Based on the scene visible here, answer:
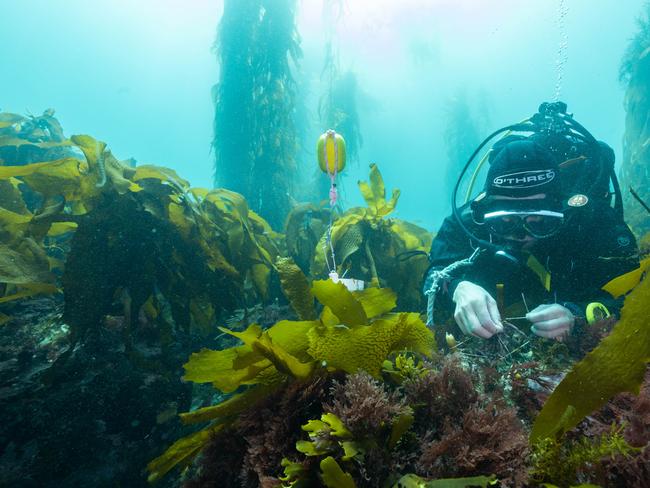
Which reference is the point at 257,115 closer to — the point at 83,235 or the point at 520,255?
the point at 83,235

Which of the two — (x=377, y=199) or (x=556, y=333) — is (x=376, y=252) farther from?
(x=556, y=333)

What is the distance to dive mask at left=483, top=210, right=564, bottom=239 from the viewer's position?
2279mm

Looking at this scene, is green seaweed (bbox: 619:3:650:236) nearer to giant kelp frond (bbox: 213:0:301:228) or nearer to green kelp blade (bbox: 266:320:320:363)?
giant kelp frond (bbox: 213:0:301:228)

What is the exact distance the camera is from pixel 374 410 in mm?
788

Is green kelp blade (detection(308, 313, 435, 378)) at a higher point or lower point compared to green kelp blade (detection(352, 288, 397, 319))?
lower

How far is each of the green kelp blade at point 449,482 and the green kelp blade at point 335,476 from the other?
4.8 inches

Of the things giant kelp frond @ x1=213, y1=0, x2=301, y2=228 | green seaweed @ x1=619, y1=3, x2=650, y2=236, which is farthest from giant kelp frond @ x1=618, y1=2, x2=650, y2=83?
giant kelp frond @ x1=213, y1=0, x2=301, y2=228

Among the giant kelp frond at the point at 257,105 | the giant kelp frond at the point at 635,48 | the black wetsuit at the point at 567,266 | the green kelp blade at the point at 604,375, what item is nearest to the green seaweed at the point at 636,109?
the giant kelp frond at the point at 635,48

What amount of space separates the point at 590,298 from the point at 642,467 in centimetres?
218

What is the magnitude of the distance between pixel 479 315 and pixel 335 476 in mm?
1253

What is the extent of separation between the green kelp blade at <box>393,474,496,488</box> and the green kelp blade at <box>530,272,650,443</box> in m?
0.22

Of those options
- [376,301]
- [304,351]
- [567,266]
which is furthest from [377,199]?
[304,351]

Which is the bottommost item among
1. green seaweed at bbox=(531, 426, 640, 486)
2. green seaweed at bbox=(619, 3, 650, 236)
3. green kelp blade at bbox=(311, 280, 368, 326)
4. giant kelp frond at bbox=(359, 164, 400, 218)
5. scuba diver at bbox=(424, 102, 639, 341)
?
green seaweed at bbox=(531, 426, 640, 486)

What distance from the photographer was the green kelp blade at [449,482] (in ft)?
2.15
